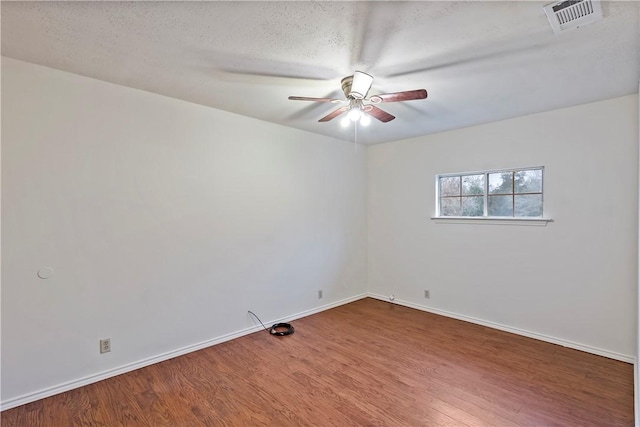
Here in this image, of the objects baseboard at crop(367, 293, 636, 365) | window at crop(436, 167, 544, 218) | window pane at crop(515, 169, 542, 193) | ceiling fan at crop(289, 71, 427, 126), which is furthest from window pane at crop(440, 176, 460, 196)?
ceiling fan at crop(289, 71, 427, 126)

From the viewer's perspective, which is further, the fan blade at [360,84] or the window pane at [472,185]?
the window pane at [472,185]

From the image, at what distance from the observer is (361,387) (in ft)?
8.05

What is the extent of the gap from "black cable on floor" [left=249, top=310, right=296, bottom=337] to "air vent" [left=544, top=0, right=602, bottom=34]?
3.40 m

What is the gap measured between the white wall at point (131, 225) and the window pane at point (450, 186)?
1.87 m

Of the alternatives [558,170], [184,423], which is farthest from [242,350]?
[558,170]

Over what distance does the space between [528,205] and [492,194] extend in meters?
0.41

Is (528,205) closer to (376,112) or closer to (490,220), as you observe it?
(490,220)

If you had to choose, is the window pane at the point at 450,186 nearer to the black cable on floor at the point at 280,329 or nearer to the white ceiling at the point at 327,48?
the white ceiling at the point at 327,48

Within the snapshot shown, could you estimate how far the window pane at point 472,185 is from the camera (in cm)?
390

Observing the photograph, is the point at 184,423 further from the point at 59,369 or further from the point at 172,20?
the point at 172,20

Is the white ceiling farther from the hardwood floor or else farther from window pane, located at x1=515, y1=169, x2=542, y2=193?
the hardwood floor

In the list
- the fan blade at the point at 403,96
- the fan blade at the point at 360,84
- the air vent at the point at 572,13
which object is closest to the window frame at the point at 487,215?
the air vent at the point at 572,13

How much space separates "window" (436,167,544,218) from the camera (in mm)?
3457

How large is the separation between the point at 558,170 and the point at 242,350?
3.67 m
